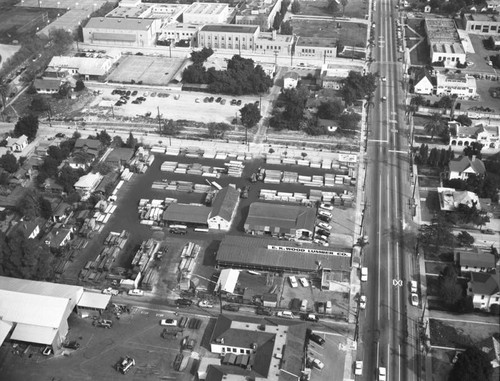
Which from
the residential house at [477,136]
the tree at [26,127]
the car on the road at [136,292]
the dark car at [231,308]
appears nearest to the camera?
the dark car at [231,308]

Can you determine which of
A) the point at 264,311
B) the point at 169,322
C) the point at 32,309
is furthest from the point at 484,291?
the point at 32,309

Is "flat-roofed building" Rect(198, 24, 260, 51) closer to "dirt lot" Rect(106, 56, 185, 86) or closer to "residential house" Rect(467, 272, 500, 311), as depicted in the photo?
"dirt lot" Rect(106, 56, 185, 86)

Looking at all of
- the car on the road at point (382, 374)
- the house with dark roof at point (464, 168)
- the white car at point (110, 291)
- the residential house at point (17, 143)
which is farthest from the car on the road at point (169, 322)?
the residential house at point (17, 143)

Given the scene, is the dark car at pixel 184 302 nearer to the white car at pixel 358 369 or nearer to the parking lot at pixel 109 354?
the parking lot at pixel 109 354

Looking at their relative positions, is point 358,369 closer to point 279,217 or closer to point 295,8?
point 279,217

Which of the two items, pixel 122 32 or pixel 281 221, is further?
pixel 122 32
